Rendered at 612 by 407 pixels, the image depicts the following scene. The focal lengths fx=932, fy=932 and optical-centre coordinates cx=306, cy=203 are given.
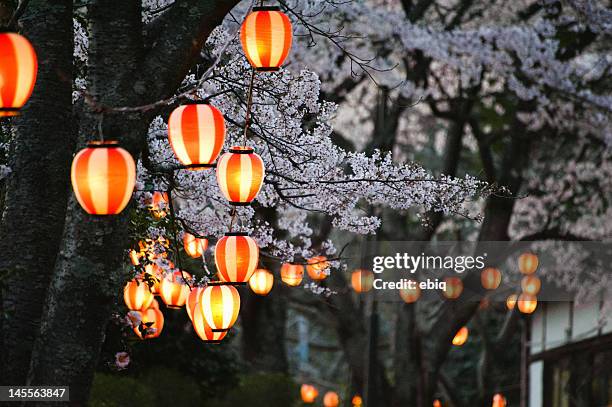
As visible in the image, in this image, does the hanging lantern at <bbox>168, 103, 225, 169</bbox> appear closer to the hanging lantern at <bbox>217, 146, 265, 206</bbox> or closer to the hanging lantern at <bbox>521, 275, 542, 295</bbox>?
the hanging lantern at <bbox>217, 146, 265, 206</bbox>

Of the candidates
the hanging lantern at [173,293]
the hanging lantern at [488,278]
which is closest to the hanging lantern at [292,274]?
the hanging lantern at [173,293]

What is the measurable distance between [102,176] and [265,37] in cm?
174

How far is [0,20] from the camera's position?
681cm

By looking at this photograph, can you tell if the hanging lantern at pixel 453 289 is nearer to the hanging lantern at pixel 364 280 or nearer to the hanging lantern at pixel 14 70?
the hanging lantern at pixel 364 280

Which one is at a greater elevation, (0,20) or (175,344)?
(0,20)

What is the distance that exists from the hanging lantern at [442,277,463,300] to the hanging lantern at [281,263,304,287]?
4516 mm

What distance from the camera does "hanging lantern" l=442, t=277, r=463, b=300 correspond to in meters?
15.4

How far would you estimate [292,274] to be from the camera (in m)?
11.5

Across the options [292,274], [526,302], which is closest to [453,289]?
[526,302]

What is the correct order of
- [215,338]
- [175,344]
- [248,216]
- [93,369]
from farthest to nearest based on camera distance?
[175,344], [248,216], [215,338], [93,369]

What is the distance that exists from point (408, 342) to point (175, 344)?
4078 mm

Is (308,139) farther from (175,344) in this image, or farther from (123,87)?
(175,344)

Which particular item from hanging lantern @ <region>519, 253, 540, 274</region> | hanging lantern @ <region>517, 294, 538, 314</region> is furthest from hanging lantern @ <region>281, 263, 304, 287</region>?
hanging lantern @ <region>517, 294, 538, 314</region>

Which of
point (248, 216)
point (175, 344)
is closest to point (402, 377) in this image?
point (175, 344)
